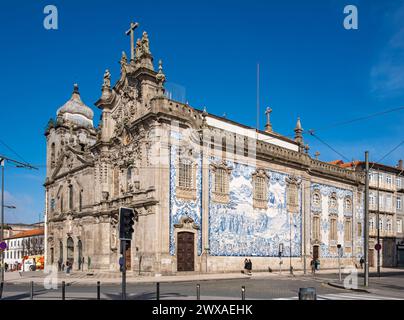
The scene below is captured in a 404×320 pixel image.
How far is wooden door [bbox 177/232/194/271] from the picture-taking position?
29.7m

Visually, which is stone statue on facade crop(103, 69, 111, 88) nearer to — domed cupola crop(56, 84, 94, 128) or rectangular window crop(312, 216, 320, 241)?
domed cupola crop(56, 84, 94, 128)

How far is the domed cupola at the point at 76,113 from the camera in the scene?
5150 centimetres

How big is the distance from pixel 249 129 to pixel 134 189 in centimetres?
1241

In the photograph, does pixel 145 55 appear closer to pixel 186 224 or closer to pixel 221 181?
pixel 221 181

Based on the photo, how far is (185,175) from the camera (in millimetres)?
30828

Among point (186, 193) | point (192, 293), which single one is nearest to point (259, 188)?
point (186, 193)

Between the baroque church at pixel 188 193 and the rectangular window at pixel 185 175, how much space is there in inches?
3.2

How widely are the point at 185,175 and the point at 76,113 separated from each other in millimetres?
26154

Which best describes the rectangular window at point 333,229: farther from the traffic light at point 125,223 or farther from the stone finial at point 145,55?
the traffic light at point 125,223

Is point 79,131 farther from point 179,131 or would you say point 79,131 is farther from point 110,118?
point 179,131

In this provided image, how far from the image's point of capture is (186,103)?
105 ft

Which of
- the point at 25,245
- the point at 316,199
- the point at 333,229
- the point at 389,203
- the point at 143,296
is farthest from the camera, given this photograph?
the point at 25,245

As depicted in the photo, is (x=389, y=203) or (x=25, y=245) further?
(x=25, y=245)
